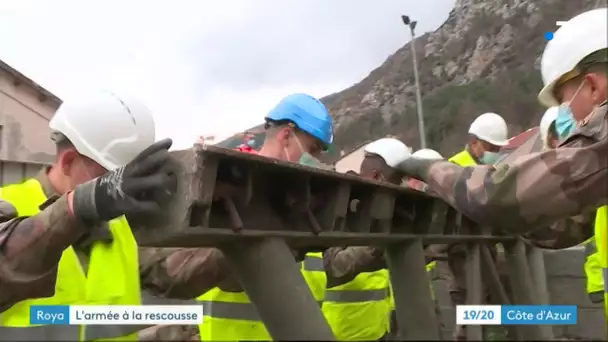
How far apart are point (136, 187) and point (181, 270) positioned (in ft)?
4.97

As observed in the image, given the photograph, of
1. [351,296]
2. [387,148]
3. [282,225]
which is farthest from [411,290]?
[387,148]

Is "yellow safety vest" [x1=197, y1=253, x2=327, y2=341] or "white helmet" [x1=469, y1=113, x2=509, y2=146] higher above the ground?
"white helmet" [x1=469, y1=113, x2=509, y2=146]

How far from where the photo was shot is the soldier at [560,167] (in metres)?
2.31

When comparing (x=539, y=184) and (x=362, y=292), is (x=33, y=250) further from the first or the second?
(x=362, y=292)

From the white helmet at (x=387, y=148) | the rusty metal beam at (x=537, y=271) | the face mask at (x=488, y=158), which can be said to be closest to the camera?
the rusty metal beam at (x=537, y=271)

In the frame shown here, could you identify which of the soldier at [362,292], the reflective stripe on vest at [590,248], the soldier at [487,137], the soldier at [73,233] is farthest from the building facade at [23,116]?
the soldier at [73,233]

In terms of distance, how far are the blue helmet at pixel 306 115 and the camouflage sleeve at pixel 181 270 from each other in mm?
938

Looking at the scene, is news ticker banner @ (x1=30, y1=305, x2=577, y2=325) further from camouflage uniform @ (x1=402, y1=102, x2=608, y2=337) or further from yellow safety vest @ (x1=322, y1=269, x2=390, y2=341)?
yellow safety vest @ (x1=322, y1=269, x2=390, y2=341)

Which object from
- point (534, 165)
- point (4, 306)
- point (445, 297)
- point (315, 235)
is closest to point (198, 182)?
point (315, 235)

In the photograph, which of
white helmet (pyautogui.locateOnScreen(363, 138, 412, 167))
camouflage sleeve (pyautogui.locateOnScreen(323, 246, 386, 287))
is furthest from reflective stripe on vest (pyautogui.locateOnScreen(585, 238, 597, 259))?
camouflage sleeve (pyautogui.locateOnScreen(323, 246, 386, 287))

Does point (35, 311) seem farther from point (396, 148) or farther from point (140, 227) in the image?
point (396, 148)

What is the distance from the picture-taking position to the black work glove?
2012 millimetres

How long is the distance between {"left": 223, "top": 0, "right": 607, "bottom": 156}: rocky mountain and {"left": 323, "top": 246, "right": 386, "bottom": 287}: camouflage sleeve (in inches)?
1045

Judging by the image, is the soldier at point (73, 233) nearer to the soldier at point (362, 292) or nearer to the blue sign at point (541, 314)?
the blue sign at point (541, 314)
